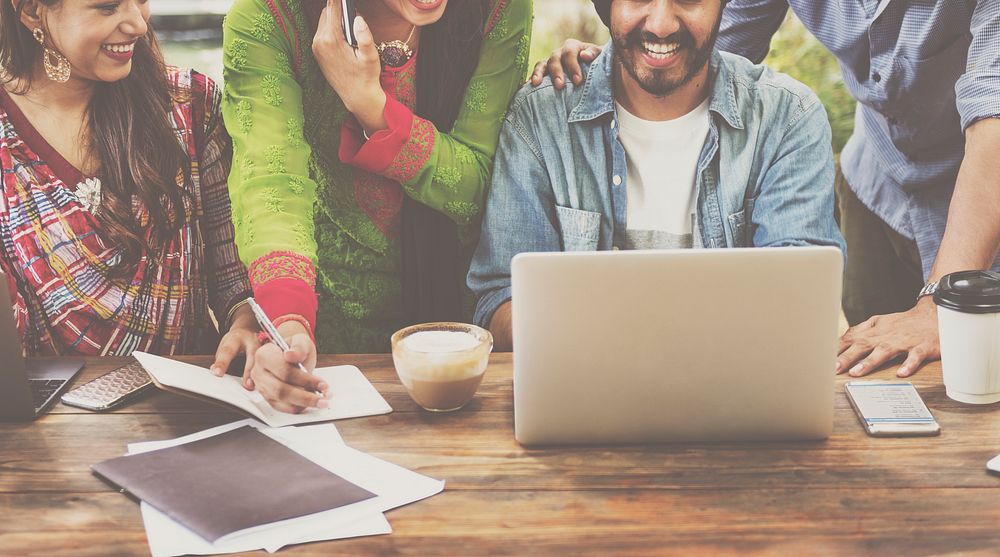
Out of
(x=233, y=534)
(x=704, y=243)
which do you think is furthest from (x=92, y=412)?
(x=704, y=243)

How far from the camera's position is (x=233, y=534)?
987 millimetres

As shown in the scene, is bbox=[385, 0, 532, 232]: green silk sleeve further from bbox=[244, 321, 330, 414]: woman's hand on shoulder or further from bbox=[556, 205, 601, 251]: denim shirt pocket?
bbox=[244, 321, 330, 414]: woman's hand on shoulder

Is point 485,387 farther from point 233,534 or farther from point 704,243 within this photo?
point 704,243

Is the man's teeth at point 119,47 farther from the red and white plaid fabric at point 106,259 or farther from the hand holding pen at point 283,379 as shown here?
the hand holding pen at point 283,379

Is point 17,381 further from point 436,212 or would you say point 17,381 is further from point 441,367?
point 436,212

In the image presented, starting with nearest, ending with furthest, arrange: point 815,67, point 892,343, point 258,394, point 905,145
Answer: point 258,394 → point 892,343 → point 905,145 → point 815,67

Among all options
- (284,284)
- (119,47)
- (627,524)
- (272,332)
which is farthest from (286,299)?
(627,524)

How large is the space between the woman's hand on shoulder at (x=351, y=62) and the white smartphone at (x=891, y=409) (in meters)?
0.97

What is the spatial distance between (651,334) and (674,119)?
2.97 ft

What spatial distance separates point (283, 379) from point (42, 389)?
39 cm

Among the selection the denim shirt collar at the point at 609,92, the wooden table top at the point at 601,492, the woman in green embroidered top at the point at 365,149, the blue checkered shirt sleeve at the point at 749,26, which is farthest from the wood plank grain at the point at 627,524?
the blue checkered shirt sleeve at the point at 749,26

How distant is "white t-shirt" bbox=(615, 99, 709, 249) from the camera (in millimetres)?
1896

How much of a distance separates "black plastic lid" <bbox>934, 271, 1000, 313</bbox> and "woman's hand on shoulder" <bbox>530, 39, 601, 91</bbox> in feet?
2.89

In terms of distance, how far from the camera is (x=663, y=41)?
1.83m
